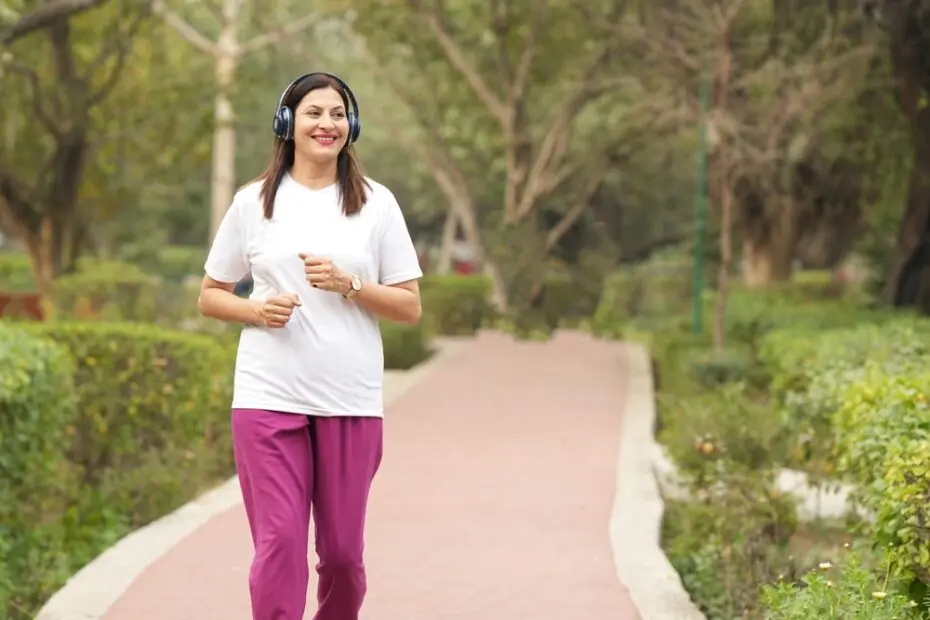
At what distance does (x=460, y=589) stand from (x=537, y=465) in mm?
4492

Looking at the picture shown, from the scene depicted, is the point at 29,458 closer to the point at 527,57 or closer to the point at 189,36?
the point at 527,57

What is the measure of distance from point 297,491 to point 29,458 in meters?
4.10

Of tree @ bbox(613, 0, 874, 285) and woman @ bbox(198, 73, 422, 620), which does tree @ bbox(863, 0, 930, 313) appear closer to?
tree @ bbox(613, 0, 874, 285)

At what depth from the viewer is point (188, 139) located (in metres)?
27.4

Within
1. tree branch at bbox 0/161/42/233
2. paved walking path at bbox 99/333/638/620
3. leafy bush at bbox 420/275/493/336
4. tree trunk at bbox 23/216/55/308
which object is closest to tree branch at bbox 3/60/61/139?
tree branch at bbox 0/161/42/233

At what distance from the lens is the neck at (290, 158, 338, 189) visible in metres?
4.98

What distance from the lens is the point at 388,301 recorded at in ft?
16.2

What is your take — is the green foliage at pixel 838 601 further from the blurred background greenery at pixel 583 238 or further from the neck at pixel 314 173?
the neck at pixel 314 173

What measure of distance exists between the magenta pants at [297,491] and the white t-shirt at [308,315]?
0.06m

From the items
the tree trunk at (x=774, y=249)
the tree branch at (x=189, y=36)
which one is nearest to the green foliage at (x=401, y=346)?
the tree trunk at (x=774, y=249)

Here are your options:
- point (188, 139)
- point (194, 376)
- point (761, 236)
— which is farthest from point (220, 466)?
point (761, 236)

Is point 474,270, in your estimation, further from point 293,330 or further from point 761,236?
point 293,330

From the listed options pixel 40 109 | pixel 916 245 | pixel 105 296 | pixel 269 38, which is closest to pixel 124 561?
pixel 916 245

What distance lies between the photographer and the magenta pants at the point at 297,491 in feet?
15.9
